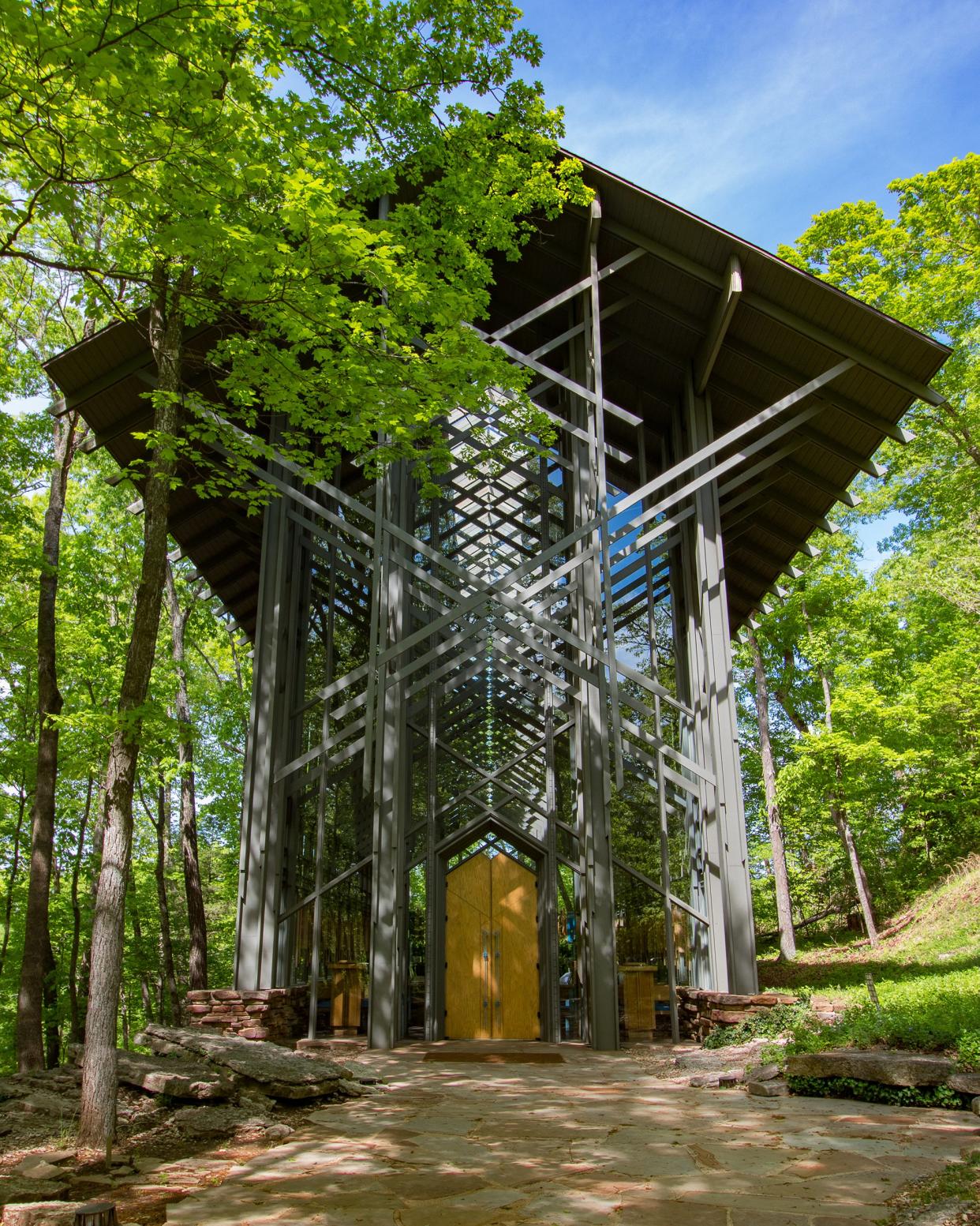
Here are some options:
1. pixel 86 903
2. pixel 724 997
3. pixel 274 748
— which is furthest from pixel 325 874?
pixel 86 903

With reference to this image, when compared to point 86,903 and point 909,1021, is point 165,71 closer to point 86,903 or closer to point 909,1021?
point 909,1021

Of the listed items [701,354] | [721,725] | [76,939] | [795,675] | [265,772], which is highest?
[701,354]

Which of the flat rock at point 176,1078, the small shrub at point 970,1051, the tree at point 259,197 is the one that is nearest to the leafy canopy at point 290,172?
the tree at point 259,197

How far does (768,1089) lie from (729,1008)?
2877mm

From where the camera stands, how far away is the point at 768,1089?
265 inches

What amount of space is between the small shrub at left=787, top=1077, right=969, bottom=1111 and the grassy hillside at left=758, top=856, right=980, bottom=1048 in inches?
24.0

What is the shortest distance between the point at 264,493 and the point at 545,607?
14.4 ft

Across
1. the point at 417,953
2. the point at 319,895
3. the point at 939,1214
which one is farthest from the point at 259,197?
the point at 417,953

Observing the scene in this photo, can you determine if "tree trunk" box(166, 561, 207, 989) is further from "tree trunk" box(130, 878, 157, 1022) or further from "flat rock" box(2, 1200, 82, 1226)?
"flat rock" box(2, 1200, 82, 1226)

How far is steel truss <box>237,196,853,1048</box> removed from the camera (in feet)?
34.6

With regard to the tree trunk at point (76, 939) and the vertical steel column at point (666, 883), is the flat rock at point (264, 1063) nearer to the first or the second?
the vertical steel column at point (666, 883)

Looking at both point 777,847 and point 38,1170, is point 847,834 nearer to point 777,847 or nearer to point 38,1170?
point 777,847

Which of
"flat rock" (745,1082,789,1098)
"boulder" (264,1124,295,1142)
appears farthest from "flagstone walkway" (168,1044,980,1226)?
"flat rock" (745,1082,789,1098)

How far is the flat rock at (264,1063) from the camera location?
651cm
